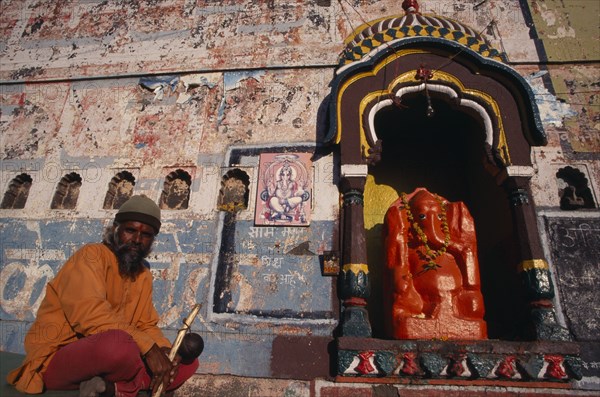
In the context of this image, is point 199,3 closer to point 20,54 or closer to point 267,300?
point 20,54

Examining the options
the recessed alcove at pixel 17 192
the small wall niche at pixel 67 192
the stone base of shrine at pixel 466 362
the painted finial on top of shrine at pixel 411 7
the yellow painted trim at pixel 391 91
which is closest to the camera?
the stone base of shrine at pixel 466 362

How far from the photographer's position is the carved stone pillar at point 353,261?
445 cm

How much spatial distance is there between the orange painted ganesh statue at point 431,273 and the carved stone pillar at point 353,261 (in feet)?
1.03

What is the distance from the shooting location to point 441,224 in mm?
4840

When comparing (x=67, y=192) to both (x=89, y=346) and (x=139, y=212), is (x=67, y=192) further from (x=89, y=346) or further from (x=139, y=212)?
(x=89, y=346)

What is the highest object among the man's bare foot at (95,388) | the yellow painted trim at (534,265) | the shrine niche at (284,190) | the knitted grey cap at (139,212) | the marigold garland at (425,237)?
the shrine niche at (284,190)

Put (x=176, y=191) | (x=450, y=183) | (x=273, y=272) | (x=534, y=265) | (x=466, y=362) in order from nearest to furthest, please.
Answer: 1. (x=466, y=362)
2. (x=534, y=265)
3. (x=273, y=272)
4. (x=176, y=191)
5. (x=450, y=183)

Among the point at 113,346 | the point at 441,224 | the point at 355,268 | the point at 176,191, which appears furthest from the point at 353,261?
the point at 113,346

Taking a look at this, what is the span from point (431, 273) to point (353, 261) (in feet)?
2.81

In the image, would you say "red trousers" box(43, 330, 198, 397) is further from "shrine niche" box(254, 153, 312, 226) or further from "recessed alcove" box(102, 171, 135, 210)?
"recessed alcove" box(102, 171, 135, 210)

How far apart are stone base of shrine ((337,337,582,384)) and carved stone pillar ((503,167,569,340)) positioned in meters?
0.19

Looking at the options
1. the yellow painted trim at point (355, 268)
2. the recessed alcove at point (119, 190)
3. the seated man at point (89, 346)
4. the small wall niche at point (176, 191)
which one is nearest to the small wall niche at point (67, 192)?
the recessed alcove at point (119, 190)

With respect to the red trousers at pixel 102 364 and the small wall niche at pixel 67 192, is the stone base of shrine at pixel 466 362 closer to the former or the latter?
the red trousers at pixel 102 364

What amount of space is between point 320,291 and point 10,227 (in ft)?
14.1
